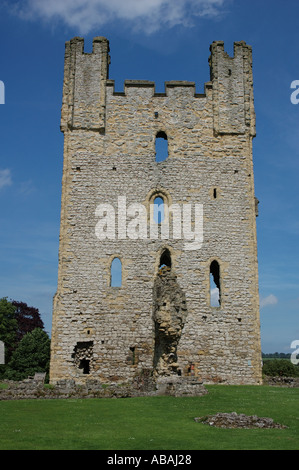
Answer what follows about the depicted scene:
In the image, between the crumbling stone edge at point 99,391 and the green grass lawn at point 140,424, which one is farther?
the crumbling stone edge at point 99,391

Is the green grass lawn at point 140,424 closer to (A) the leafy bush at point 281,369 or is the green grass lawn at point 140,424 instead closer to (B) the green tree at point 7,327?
(A) the leafy bush at point 281,369

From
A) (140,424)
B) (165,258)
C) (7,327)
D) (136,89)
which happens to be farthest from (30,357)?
(140,424)

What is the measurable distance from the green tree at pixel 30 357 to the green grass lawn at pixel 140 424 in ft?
59.6

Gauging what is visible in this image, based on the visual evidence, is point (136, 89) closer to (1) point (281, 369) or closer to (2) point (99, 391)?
(2) point (99, 391)

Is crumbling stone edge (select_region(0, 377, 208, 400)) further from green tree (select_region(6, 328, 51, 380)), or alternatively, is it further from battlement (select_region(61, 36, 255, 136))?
green tree (select_region(6, 328, 51, 380))

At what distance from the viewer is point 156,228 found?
20.0 meters

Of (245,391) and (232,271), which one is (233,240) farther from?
(245,391)

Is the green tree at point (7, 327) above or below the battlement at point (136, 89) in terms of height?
below

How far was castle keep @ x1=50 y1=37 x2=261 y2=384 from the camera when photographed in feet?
61.5

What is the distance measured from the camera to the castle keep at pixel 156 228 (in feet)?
61.5

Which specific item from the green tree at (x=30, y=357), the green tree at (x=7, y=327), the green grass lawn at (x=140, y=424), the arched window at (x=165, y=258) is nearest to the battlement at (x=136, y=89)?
the arched window at (x=165, y=258)

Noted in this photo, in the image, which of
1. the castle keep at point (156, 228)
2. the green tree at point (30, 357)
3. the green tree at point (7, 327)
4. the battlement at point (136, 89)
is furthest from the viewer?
the green tree at point (7, 327)

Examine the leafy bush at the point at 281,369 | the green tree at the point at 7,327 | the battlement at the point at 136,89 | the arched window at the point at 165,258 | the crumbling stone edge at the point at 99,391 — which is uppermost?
the battlement at the point at 136,89
